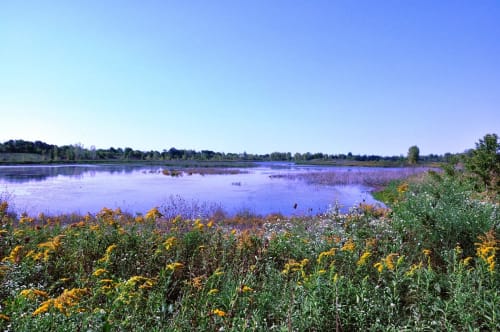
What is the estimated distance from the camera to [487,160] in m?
11.5

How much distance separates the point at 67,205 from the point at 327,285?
48.0ft

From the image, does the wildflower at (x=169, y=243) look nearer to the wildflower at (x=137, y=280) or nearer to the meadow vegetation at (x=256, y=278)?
the meadow vegetation at (x=256, y=278)

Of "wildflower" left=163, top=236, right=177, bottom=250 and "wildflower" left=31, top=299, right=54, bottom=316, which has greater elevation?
"wildflower" left=31, top=299, right=54, bottom=316

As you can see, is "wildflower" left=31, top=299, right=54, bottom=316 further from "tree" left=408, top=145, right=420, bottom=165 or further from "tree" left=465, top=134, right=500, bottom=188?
"tree" left=408, top=145, right=420, bottom=165

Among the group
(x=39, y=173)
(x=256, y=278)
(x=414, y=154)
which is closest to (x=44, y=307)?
(x=256, y=278)

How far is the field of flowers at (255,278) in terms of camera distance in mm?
2562

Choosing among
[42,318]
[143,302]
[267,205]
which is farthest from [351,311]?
[267,205]

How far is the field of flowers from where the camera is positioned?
256 cm

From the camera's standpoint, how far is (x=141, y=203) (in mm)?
15164

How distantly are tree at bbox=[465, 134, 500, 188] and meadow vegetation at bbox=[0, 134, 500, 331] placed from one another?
6.77 metres

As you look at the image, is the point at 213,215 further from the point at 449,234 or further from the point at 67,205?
the point at 449,234

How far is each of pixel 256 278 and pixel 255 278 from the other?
→ 1.07 ft

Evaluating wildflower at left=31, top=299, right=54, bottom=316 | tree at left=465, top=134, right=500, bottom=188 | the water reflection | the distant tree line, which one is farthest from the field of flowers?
the distant tree line

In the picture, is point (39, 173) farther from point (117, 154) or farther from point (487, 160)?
point (117, 154)
